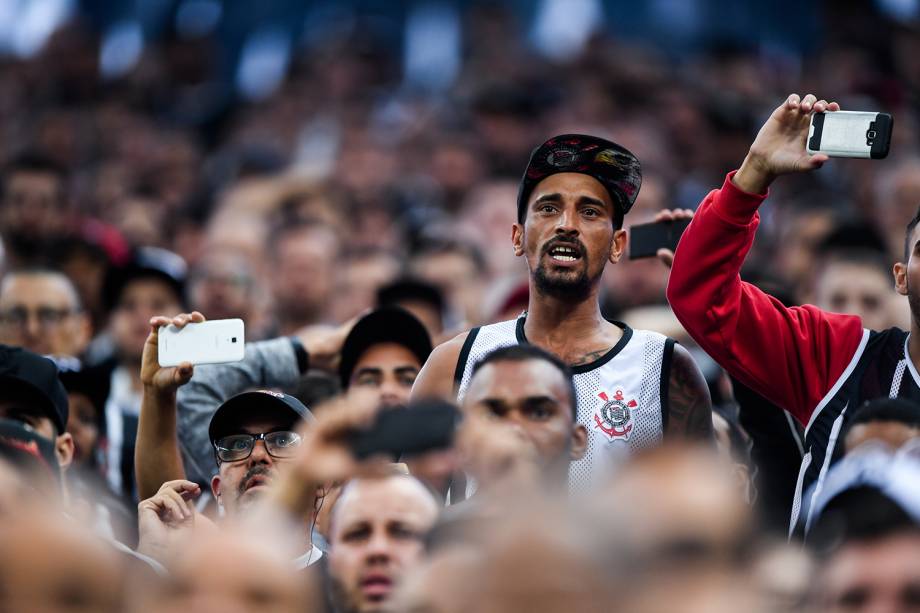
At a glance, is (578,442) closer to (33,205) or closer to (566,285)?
(566,285)

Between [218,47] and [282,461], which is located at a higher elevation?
[218,47]

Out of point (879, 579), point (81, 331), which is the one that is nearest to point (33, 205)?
point (81, 331)

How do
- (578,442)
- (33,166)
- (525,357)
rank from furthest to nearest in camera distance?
(33,166) → (578,442) → (525,357)

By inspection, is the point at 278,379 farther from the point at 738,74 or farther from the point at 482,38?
the point at 482,38

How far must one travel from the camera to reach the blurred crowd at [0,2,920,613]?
3.84 metres

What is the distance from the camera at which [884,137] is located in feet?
19.7

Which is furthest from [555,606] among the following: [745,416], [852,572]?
[745,416]

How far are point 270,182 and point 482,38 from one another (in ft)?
13.6

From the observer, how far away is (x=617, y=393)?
6070mm

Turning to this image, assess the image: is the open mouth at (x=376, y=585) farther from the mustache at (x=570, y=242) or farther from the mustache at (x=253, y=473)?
the mustache at (x=570, y=242)

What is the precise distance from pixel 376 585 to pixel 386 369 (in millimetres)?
2468

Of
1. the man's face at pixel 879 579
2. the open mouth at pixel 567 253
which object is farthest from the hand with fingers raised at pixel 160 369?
the man's face at pixel 879 579

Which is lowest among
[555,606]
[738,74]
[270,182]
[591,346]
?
[555,606]

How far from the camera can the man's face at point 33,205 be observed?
36.9ft
